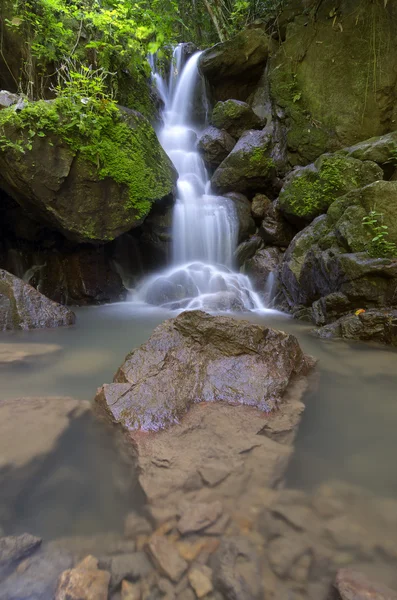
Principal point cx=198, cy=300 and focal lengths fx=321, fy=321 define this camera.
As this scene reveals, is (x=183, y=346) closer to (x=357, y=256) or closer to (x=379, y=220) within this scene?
(x=357, y=256)

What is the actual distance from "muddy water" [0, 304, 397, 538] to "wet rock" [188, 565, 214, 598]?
410 mm

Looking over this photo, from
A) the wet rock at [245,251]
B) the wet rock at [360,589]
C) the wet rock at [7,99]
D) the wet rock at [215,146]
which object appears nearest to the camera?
the wet rock at [360,589]

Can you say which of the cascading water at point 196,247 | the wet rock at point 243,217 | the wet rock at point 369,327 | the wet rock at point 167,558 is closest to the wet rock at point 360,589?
the wet rock at point 167,558

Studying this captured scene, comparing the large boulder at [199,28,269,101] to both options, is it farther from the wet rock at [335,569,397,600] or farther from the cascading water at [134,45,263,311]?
the wet rock at [335,569,397,600]

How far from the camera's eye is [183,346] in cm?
280

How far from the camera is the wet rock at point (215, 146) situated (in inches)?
424

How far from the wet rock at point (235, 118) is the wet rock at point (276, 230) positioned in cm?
394

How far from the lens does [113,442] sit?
199 cm

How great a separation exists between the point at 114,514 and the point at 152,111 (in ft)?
39.2

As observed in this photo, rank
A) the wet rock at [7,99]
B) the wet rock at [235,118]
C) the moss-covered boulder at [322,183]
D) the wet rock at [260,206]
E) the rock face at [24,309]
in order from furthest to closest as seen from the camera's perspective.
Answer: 1. the wet rock at [235,118]
2. the wet rock at [260,206]
3. the moss-covered boulder at [322,183]
4. the wet rock at [7,99]
5. the rock face at [24,309]

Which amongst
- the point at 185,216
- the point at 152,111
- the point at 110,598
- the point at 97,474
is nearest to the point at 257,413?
the point at 97,474

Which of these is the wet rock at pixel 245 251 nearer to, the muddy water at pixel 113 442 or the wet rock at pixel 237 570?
the muddy water at pixel 113 442

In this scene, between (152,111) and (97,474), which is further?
(152,111)

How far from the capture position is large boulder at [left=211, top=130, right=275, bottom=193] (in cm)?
958
